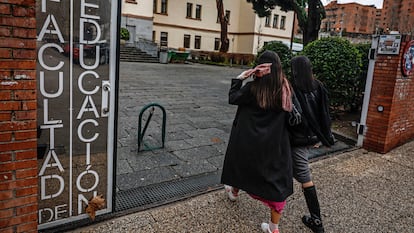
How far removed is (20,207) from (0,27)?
1142 mm

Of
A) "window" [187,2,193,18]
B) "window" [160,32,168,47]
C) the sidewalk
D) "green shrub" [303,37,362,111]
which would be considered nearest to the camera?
the sidewalk

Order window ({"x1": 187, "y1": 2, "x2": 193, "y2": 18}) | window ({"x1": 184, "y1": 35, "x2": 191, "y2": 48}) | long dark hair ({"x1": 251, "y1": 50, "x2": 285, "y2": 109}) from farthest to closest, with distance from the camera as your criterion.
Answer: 1. window ({"x1": 184, "y1": 35, "x2": 191, "y2": 48})
2. window ({"x1": 187, "y1": 2, "x2": 193, "y2": 18})
3. long dark hair ({"x1": 251, "y1": 50, "x2": 285, "y2": 109})

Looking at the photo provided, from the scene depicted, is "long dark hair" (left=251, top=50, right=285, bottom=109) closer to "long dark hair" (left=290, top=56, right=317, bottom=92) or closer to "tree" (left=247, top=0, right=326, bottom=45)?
"long dark hair" (left=290, top=56, right=317, bottom=92)

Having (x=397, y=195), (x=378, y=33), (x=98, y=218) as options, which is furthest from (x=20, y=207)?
(x=378, y=33)

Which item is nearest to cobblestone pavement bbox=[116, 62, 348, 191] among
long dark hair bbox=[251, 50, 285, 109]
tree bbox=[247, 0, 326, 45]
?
long dark hair bbox=[251, 50, 285, 109]

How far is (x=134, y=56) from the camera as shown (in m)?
21.1

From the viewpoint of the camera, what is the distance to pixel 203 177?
12.4 ft

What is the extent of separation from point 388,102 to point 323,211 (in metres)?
2.78

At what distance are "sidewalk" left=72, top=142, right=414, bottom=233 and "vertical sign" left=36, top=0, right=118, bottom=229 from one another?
345mm

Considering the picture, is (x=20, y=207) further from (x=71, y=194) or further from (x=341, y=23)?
(x=341, y=23)

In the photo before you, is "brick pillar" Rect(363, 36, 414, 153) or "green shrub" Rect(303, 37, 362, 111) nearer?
"brick pillar" Rect(363, 36, 414, 153)

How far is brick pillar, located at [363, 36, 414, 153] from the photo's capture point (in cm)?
495

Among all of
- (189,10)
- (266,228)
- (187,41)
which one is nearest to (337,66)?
(266,228)

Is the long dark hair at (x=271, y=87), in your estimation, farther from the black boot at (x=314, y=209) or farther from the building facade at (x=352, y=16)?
the building facade at (x=352, y=16)
